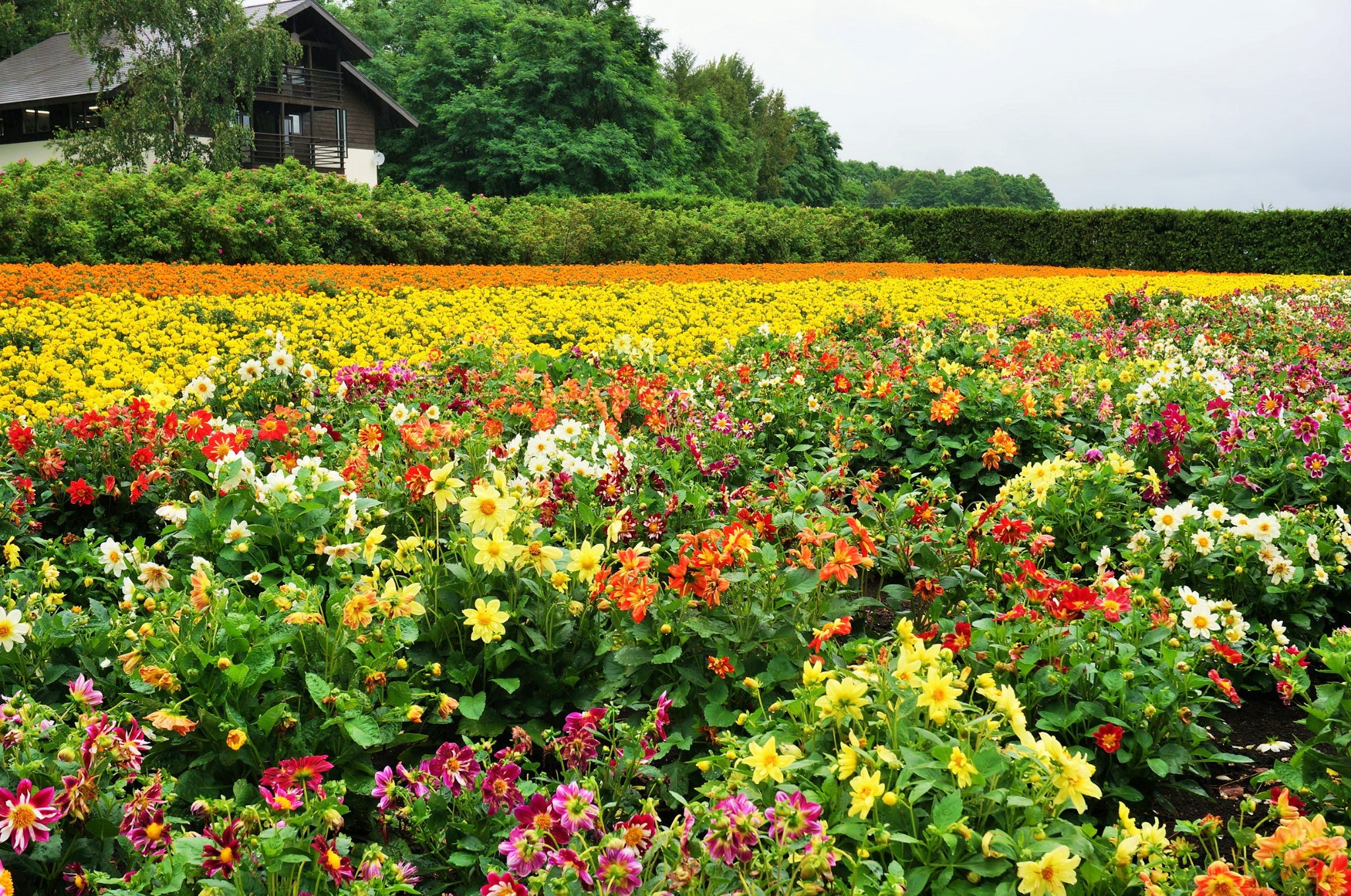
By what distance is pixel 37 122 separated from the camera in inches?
1180

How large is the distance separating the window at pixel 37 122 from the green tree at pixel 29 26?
640 centimetres

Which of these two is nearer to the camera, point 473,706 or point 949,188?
point 473,706

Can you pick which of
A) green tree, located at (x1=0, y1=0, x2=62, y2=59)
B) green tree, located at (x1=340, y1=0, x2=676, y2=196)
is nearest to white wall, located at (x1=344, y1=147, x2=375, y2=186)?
green tree, located at (x1=340, y1=0, x2=676, y2=196)

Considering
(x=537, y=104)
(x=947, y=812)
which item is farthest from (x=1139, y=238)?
(x=947, y=812)

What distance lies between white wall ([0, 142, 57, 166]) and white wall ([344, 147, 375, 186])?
27.6 feet

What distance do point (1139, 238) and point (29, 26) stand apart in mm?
38179

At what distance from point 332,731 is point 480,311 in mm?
6751

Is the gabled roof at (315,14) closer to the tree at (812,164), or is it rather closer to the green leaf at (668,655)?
the tree at (812,164)

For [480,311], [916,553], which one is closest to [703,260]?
[480,311]

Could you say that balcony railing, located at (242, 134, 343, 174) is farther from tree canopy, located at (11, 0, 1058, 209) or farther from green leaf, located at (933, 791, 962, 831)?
green leaf, located at (933, 791, 962, 831)

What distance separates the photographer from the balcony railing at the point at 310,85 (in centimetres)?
2933

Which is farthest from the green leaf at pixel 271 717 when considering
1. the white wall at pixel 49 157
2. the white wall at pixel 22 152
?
the white wall at pixel 22 152

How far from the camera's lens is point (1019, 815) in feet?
5.61

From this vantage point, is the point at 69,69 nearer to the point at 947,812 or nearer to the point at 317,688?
the point at 317,688
